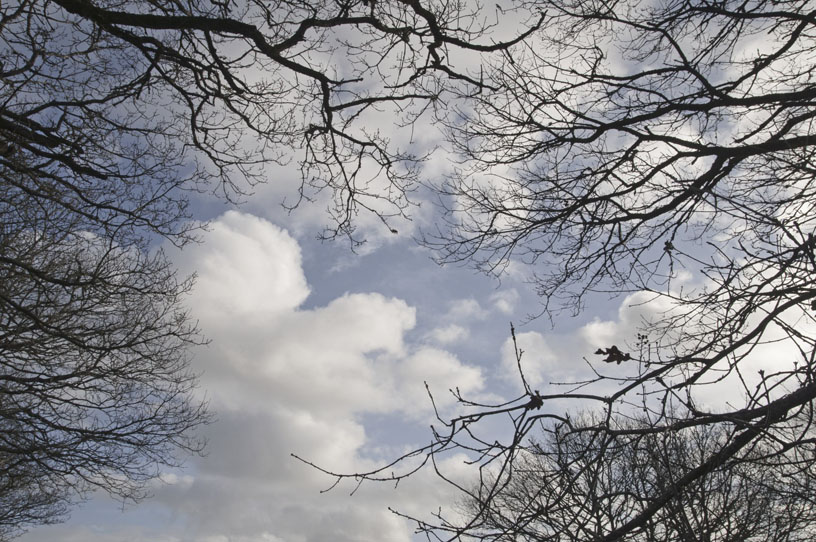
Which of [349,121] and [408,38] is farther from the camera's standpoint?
[349,121]

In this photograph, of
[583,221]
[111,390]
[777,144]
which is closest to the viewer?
[777,144]

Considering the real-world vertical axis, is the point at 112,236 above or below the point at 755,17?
below

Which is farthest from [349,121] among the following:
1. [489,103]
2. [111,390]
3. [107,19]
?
[111,390]

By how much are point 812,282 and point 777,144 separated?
1759mm

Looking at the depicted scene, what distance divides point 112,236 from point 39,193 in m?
1.16

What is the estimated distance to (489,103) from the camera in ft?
18.6

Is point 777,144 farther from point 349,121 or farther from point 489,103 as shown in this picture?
point 349,121

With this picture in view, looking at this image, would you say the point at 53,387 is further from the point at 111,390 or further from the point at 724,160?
the point at 724,160

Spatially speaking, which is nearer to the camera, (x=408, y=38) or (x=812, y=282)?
(x=812, y=282)

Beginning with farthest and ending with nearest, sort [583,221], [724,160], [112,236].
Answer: [112,236], [583,221], [724,160]

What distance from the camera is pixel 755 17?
5.03m

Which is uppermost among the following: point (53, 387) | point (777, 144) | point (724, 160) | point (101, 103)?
point (101, 103)

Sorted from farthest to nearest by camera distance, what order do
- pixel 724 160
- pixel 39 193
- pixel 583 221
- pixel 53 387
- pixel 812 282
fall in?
1. pixel 53 387
2. pixel 39 193
3. pixel 583 221
4. pixel 724 160
5. pixel 812 282

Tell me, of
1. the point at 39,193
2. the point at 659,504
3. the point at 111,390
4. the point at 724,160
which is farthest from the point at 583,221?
the point at 111,390
